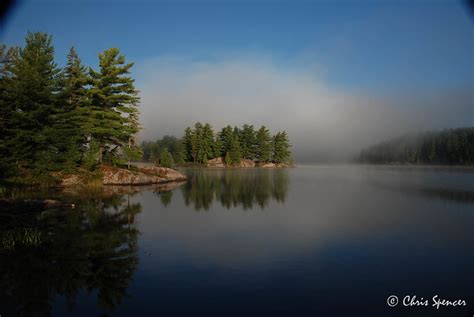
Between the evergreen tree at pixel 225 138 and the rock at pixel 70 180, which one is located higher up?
the evergreen tree at pixel 225 138

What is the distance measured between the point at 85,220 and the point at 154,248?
640cm

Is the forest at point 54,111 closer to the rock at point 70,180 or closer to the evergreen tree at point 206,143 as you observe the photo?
the rock at point 70,180

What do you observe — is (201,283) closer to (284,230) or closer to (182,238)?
(182,238)

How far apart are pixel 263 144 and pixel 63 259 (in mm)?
109120

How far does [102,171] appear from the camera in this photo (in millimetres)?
37781

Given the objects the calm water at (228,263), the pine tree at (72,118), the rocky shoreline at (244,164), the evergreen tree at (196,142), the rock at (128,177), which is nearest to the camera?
the calm water at (228,263)

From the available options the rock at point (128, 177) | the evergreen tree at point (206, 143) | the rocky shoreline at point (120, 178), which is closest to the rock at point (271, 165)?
the evergreen tree at point (206, 143)

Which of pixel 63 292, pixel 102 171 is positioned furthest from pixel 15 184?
pixel 63 292

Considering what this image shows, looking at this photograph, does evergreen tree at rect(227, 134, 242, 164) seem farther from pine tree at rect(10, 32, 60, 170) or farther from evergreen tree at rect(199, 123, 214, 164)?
pine tree at rect(10, 32, 60, 170)

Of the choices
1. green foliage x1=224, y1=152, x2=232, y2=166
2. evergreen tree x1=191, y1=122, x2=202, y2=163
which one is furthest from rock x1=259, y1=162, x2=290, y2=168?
evergreen tree x1=191, y1=122, x2=202, y2=163

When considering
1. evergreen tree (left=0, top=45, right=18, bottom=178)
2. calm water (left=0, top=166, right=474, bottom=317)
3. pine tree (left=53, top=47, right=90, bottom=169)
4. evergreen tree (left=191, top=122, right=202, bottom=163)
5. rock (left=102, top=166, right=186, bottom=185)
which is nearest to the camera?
calm water (left=0, top=166, right=474, bottom=317)
